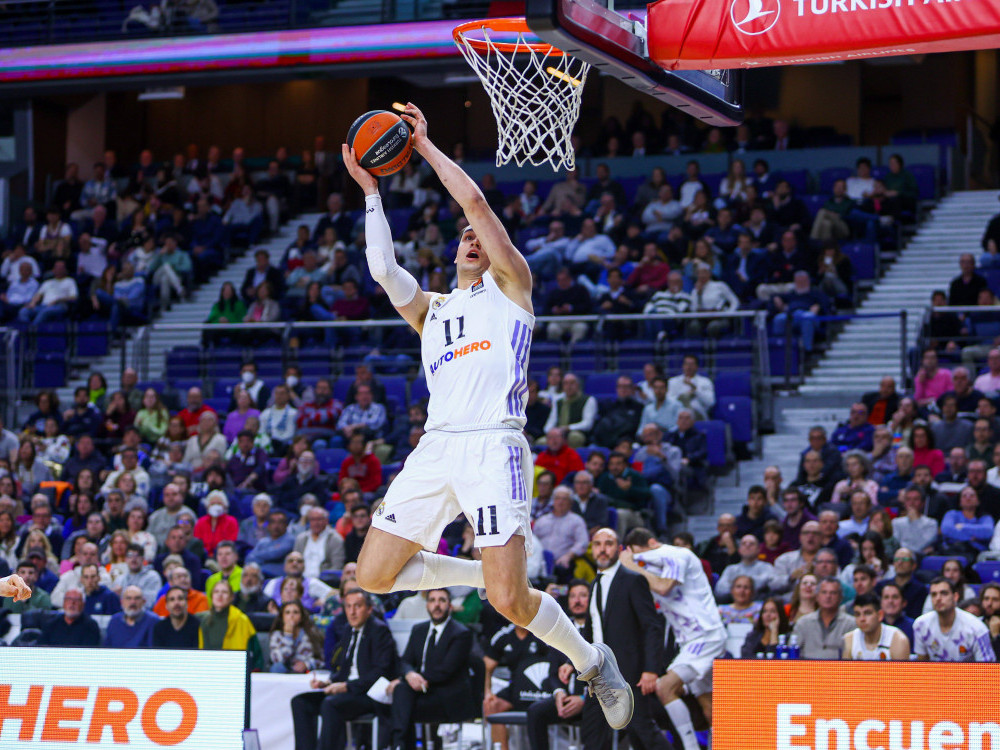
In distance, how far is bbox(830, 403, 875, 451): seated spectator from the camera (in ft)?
49.2

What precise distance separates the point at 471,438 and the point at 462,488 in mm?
265

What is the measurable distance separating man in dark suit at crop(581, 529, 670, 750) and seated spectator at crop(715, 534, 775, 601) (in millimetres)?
2218

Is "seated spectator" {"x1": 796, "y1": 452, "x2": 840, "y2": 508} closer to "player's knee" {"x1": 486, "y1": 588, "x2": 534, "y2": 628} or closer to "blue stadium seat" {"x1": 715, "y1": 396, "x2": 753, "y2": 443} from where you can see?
"blue stadium seat" {"x1": 715, "y1": 396, "x2": 753, "y2": 443}

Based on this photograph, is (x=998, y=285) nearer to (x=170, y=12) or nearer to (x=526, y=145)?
(x=526, y=145)

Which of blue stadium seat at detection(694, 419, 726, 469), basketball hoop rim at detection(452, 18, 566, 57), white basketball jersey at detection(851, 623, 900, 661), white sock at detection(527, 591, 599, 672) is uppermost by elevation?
basketball hoop rim at detection(452, 18, 566, 57)

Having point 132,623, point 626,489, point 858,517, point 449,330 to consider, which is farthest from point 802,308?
point 449,330

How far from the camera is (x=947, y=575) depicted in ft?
38.7

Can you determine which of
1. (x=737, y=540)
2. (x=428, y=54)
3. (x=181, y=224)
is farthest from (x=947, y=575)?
(x=181, y=224)

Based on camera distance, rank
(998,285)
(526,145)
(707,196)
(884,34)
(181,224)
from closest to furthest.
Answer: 1. (884,34)
2. (526,145)
3. (998,285)
4. (707,196)
5. (181,224)

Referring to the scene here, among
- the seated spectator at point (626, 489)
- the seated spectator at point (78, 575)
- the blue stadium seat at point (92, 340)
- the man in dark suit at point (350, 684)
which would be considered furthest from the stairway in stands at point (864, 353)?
the blue stadium seat at point (92, 340)

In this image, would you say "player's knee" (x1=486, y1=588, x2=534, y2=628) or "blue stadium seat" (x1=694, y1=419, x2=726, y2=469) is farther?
"blue stadium seat" (x1=694, y1=419, x2=726, y2=469)

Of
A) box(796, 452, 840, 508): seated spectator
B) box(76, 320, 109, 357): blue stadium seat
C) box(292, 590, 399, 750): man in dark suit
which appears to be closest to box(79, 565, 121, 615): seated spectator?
Answer: box(292, 590, 399, 750): man in dark suit

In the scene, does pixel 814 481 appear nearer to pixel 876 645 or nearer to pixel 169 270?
pixel 876 645

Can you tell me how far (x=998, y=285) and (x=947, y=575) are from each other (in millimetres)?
6887
